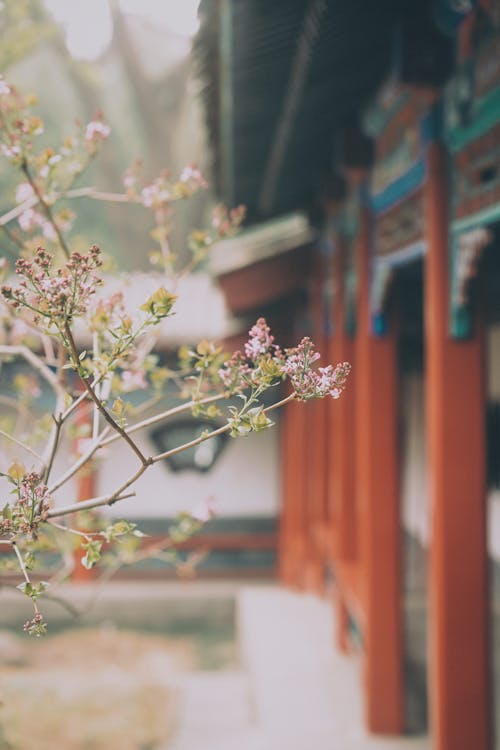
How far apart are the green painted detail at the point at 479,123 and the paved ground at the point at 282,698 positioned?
2719 mm

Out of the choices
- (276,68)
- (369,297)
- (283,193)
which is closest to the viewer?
(276,68)

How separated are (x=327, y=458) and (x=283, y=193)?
86.3 inches

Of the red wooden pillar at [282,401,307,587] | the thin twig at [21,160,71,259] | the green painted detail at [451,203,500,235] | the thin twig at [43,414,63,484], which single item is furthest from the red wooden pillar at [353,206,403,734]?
the red wooden pillar at [282,401,307,587]


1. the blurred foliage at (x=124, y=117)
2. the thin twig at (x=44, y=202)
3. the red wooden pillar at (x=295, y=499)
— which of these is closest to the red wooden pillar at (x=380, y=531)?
the thin twig at (x=44, y=202)

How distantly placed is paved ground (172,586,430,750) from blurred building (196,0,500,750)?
27 centimetres

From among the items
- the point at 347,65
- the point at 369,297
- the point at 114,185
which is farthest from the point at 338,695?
the point at 114,185

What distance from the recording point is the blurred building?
2.74 meters

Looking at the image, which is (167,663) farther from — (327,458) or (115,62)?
(115,62)

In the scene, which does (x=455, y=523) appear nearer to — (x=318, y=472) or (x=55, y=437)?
(x=55, y=437)

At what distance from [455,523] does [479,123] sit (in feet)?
4.51

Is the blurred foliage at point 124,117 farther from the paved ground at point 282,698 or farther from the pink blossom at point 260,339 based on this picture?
the pink blossom at point 260,339

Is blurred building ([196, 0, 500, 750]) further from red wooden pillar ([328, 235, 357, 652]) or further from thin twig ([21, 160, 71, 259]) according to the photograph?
thin twig ([21, 160, 71, 259])

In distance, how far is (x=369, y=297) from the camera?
13.6 feet

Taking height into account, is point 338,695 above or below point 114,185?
below
